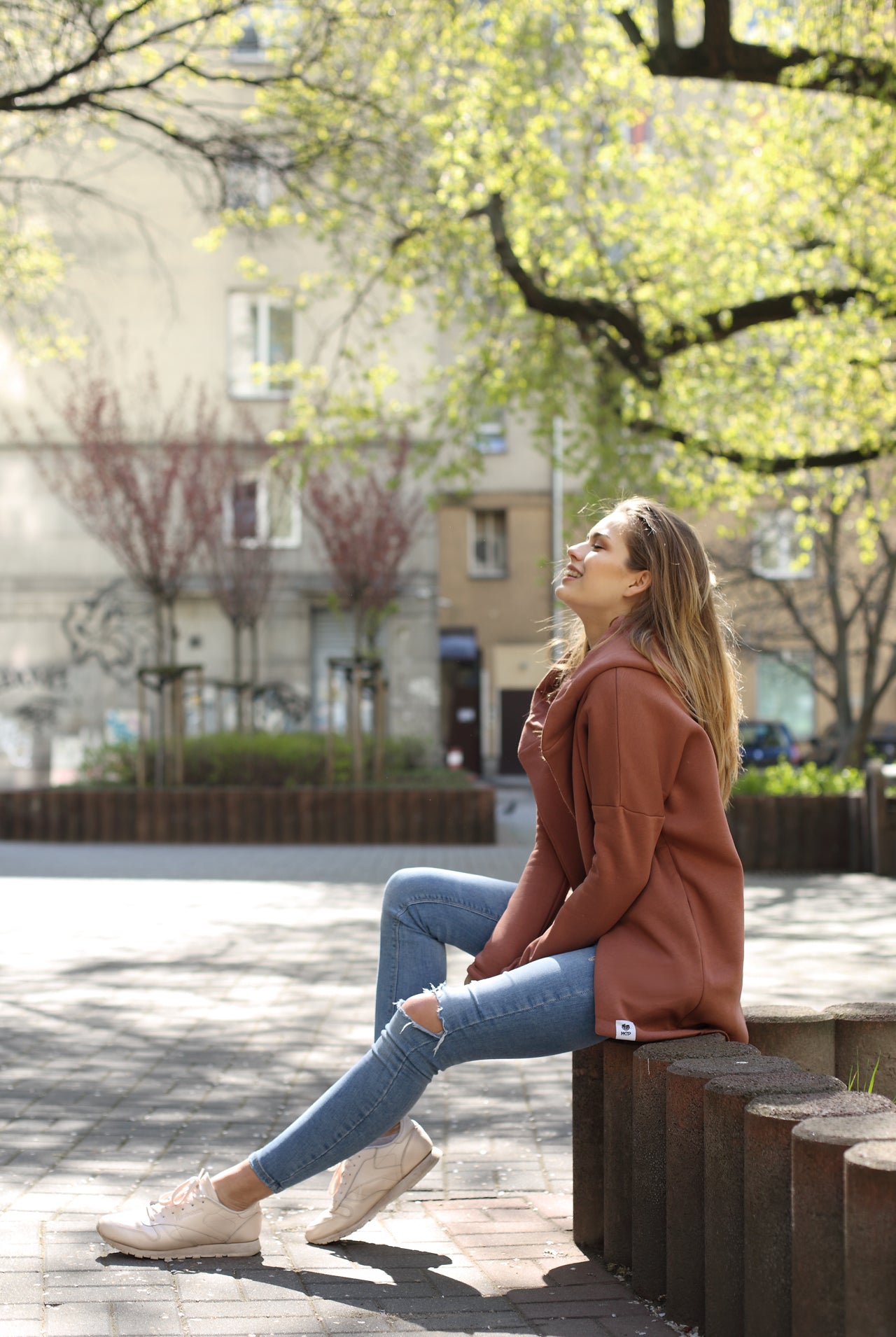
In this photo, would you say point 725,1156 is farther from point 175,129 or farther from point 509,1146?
point 175,129

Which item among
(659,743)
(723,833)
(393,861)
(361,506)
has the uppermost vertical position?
(361,506)

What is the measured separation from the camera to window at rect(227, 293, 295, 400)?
1043 inches

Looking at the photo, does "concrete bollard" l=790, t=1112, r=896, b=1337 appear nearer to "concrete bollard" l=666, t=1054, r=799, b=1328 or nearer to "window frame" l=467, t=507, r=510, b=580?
"concrete bollard" l=666, t=1054, r=799, b=1328

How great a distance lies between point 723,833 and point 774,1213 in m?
0.83

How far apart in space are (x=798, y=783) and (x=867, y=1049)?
422 inches

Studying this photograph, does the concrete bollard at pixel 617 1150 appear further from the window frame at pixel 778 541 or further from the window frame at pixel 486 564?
the window frame at pixel 486 564

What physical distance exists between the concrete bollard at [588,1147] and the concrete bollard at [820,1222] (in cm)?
90

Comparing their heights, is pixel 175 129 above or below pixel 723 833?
above

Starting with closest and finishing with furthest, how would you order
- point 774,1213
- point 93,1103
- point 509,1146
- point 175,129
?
point 774,1213 < point 509,1146 < point 93,1103 < point 175,129

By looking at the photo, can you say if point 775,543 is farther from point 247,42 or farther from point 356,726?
point 247,42

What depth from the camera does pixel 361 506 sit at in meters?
23.6

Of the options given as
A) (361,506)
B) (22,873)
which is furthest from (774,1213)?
(361,506)

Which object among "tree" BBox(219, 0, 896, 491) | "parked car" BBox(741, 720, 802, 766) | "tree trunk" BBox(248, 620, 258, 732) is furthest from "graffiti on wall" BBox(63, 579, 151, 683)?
"parked car" BBox(741, 720, 802, 766)

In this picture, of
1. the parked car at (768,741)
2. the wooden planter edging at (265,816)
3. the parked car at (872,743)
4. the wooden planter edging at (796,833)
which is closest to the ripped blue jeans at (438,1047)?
the wooden planter edging at (796,833)
